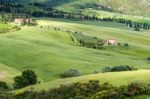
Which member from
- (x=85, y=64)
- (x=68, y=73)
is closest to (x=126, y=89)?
(x=68, y=73)

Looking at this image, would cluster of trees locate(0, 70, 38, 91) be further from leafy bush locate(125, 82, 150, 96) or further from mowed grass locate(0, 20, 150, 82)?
leafy bush locate(125, 82, 150, 96)

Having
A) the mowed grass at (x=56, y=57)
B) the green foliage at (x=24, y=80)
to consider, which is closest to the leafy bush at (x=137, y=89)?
the green foliage at (x=24, y=80)

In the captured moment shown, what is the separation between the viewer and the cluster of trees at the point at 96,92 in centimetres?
4250

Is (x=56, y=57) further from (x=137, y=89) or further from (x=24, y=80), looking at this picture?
(x=137, y=89)

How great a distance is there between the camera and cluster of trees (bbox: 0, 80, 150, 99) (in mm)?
42500

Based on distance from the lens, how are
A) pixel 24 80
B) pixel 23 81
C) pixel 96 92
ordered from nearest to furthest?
pixel 96 92
pixel 23 81
pixel 24 80

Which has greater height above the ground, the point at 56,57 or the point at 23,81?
the point at 23,81

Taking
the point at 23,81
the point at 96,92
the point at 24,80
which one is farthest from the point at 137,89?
the point at 24,80

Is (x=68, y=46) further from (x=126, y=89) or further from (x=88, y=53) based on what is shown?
(x=126, y=89)

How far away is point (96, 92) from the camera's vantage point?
1799 inches

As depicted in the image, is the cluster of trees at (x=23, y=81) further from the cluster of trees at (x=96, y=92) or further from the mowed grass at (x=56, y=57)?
the cluster of trees at (x=96, y=92)

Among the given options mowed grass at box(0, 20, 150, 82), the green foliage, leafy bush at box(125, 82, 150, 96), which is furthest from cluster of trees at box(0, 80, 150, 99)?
mowed grass at box(0, 20, 150, 82)

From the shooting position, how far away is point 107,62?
519ft

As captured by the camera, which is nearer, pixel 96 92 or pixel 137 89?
pixel 137 89
